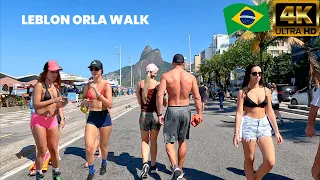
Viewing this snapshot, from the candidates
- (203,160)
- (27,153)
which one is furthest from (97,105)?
(27,153)

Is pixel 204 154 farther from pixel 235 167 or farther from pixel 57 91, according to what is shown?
pixel 57 91

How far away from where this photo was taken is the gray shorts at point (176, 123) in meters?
5.03

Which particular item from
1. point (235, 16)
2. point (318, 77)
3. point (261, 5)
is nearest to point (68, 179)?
point (318, 77)

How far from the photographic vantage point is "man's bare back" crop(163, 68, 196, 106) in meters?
5.04

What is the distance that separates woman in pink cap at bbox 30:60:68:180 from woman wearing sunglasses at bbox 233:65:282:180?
8.39 ft

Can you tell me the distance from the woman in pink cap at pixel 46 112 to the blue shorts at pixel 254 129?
2.61 metres

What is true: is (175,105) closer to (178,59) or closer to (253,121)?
(178,59)

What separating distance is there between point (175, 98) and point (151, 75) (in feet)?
2.76

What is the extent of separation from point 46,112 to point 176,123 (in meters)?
1.91

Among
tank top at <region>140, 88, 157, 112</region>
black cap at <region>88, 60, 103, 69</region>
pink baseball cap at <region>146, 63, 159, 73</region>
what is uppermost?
black cap at <region>88, 60, 103, 69</region>

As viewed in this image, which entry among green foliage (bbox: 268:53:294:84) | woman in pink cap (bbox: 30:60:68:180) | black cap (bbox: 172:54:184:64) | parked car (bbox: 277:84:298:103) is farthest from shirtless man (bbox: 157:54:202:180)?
green foliage (bbox: 268:53:294:84)

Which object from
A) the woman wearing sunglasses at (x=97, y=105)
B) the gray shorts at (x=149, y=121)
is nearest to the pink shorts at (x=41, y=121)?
the woman wearing sunglasses at (x=97, y=105)

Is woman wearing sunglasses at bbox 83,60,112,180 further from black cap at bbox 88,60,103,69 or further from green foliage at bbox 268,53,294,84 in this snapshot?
green foliage at bbox 268,53,294,84

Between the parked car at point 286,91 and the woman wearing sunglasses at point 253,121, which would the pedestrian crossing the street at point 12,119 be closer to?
the woman wearing sunglasses at point 253,121
